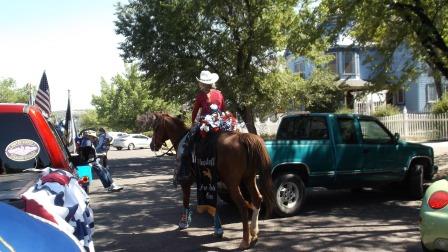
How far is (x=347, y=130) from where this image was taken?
34.0ft

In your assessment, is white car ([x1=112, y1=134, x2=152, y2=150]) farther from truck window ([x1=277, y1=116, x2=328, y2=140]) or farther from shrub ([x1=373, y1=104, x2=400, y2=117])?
truck window ([x1=277, y1=116, x2=328, y2=140])

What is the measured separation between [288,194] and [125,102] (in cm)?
5499

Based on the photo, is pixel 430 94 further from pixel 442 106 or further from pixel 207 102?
pixel 207 102

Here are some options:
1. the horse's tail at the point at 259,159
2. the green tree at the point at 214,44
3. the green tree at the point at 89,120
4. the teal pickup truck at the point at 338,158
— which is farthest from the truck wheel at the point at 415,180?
the green tree at the point at 89,120

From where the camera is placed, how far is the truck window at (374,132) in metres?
10.5

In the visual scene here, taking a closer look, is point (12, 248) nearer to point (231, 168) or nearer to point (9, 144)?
point (9, 144)

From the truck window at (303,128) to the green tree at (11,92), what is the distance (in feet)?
265

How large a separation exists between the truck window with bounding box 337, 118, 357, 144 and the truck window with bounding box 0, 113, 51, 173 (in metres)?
6.73

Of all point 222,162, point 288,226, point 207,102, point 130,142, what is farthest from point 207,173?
point 130,142

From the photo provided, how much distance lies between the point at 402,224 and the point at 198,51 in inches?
597

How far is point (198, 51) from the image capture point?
2245cm

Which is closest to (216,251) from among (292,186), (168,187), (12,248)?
(292,186)

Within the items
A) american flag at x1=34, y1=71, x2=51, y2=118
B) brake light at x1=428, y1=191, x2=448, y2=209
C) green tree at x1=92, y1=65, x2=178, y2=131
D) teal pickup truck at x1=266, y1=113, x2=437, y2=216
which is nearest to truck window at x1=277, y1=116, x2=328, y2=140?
teal pickup truck at x1=266, y1=113, x2=437, y2=216

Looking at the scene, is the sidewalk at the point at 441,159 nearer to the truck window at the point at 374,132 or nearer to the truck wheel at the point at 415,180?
the truck wheel at the point at 415,180
